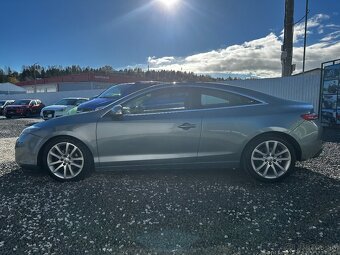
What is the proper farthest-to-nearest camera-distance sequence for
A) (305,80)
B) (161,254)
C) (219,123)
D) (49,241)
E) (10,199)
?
1. (305,80)
2. (219,123)
3. (10,199)
4. (49,241)
5. (161,254)

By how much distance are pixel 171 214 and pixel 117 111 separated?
1.76 metres

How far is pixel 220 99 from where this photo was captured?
440 centimetres

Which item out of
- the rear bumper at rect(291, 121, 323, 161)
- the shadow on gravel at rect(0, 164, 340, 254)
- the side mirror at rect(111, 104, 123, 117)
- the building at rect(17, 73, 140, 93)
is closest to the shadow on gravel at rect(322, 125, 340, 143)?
the shadow on gravel at rect(0, 164, 340, 254)

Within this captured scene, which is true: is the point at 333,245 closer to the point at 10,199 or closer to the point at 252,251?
the point at 252,251

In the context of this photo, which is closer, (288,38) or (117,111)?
(117,111)

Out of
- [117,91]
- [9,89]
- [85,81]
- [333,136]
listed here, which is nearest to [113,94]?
[117,91]

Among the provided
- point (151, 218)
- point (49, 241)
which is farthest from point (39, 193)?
point (151, 218)

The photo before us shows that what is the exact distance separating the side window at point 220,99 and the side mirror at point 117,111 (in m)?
1.25

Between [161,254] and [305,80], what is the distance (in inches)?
453

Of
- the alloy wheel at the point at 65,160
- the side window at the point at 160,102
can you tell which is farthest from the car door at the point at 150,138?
the alloy wheel at the point at 65,160

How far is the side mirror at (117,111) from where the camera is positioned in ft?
13.8

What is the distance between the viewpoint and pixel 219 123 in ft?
13.8

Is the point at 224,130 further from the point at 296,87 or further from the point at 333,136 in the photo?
the point at 296,87

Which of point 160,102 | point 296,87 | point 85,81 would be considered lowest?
point 160,102
